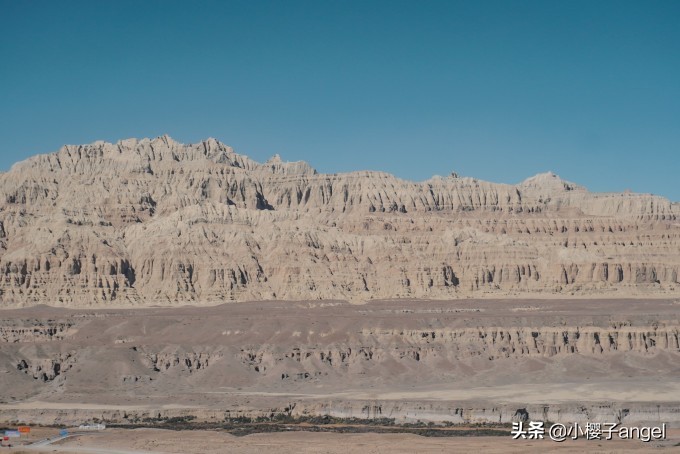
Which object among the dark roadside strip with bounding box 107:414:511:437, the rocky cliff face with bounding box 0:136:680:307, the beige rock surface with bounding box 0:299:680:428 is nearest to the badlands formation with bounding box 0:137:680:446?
A: the beige rock surface with bounding box 0:299:680:428

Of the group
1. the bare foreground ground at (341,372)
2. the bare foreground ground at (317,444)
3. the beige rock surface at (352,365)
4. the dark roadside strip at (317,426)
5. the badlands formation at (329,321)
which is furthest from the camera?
the badlands formation at (329,321)

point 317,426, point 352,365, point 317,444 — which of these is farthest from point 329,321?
point 317,444

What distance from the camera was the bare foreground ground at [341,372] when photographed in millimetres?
89938

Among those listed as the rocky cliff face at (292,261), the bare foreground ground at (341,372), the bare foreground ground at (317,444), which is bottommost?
the bare foreground ground at (317,444)

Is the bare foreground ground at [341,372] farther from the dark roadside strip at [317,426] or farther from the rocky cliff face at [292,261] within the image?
the rocky cliff face at [292,261]

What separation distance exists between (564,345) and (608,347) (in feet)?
13.9

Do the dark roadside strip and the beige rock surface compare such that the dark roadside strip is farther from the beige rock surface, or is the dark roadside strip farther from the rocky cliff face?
the rocky cliff face

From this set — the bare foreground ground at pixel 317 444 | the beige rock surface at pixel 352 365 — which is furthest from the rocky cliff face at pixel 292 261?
the bare foreground ground at pixel 317 444

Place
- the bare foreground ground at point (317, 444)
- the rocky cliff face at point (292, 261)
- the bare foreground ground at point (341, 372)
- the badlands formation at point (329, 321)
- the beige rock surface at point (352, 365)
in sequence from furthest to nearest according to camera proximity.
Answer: the rocky cliff face at point (292, 261) → the badlands formation at point (329, 321) → the beige rock surface at point (352, 365) → the bare foreground ground at point (341, 372) → the bare foreground ground at point (317, 444)

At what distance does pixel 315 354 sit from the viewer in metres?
124

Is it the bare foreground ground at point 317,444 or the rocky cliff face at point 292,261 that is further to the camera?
the rocky cliff face at point 292,261

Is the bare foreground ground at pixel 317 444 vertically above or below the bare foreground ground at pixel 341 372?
below

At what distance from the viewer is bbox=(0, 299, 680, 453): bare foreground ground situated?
295ft

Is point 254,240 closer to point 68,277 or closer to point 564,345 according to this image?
point 68,277
